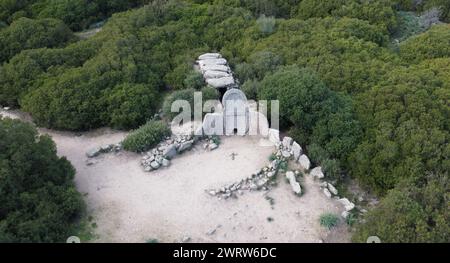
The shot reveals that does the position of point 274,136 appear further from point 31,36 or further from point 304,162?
point 31,36

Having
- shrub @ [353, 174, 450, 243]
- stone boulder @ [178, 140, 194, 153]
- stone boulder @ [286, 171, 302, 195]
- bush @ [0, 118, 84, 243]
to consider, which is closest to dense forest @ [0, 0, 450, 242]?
shrub @ [353, 174, 450, 243]

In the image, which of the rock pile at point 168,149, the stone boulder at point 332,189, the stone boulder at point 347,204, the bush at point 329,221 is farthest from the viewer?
the rock pile at point 168,149

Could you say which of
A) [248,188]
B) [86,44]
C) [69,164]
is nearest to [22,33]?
[86,44]

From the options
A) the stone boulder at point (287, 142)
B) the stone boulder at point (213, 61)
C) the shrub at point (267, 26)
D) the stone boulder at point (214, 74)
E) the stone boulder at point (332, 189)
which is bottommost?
the stone boulder at point (332, 189)

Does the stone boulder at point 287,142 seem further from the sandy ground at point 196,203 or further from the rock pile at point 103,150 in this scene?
the rock pile at point 103,150

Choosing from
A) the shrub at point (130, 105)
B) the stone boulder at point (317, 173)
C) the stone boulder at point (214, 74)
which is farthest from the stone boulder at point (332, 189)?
the shrub at point (130, 105)
